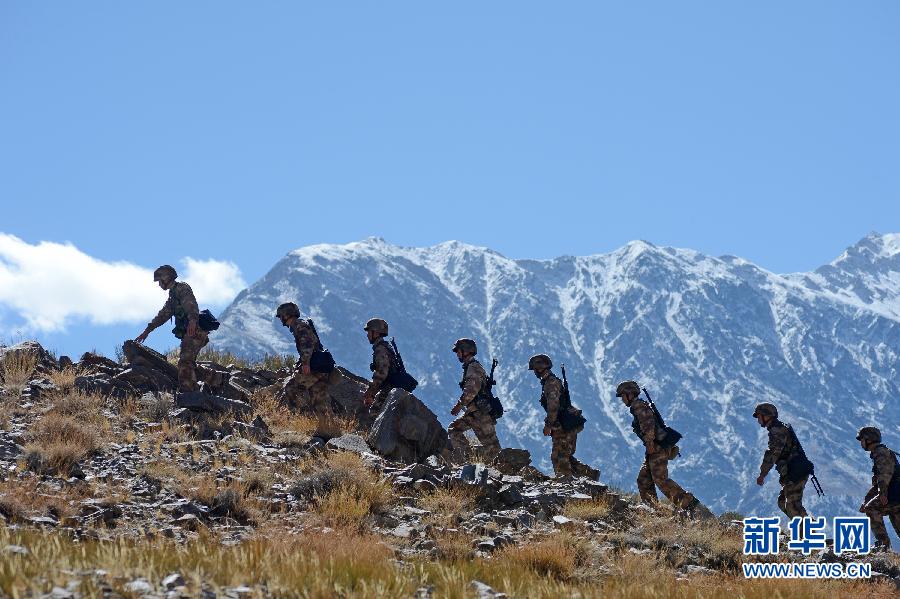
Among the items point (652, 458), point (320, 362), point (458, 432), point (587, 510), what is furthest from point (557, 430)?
point (587, 510)

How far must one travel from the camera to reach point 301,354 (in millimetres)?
18922

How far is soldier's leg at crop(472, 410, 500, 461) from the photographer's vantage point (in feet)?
61.8

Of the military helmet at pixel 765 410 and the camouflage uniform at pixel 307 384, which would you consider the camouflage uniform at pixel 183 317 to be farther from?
the military helmet at pixel 765 410

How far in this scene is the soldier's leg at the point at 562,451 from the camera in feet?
63.3

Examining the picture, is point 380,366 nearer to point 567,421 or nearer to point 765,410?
point 567,421

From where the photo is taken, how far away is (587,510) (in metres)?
14.1

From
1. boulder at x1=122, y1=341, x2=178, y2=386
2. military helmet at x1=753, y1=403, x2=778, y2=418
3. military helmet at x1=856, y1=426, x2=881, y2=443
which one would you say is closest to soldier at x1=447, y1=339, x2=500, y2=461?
military helmet at x1=753, y1=403, x2=778, y2=418

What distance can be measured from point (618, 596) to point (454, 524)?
3602 millimetres

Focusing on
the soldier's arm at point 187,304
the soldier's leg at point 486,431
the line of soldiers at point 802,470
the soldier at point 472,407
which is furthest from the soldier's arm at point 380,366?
the line of soldiers at point 802,470

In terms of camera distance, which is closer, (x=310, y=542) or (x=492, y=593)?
(x=492, y=593)

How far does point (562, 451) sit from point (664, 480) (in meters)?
2.13

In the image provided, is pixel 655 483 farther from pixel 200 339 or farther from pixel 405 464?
pixel 200 339

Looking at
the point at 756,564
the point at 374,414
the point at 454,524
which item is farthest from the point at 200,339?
the point at 756,564

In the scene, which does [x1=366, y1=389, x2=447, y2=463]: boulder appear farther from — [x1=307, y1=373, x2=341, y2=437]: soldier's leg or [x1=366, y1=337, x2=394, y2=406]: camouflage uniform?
[x1=307, y1=373, x2=341, y2=437]: soldier's leg
